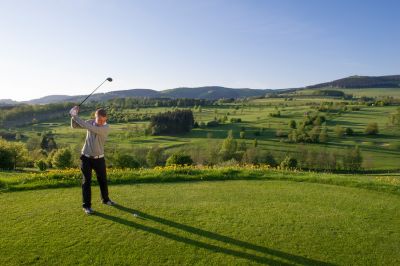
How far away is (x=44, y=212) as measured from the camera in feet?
29.2

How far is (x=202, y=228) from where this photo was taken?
316 inches

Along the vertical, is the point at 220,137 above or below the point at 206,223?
below

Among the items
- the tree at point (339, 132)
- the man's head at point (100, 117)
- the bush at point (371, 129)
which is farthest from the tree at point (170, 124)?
the man's head at point (100, 117)

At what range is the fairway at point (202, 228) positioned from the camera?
6.79m

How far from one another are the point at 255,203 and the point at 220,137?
90.4m

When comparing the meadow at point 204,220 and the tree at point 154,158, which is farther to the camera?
the tree at point 154,158

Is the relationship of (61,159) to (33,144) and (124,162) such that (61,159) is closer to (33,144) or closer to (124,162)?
(124,162)

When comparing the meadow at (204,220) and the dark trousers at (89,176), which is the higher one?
the dark trousers at (89,176)

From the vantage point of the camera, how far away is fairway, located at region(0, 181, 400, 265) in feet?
22.3

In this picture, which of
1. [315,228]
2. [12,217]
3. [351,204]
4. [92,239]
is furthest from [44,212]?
[351,204]

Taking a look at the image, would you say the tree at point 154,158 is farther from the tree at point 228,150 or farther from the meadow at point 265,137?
the tree at point 228,150

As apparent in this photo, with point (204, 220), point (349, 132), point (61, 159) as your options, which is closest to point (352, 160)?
point (349, 132)

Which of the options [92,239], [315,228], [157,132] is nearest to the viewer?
[92,239]

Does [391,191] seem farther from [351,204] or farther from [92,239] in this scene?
[92,239]
